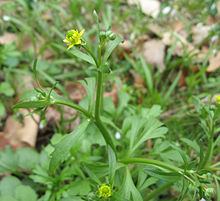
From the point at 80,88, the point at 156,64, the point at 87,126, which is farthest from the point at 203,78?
the point at 87,126

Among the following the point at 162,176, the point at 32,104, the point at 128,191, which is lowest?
the point at 128,191

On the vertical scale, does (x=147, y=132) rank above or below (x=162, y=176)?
above


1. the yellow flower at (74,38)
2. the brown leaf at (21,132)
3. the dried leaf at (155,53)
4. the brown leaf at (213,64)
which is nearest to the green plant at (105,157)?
the yellow flower at (74,38)

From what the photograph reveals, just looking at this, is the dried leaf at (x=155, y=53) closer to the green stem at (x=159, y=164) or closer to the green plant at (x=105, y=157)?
the green plant at (x=105, y=157)

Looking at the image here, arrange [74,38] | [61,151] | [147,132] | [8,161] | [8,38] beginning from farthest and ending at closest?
[8,38]
[8,161]
[147,132]
[61,151]
[74,38]

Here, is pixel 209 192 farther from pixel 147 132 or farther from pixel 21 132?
pixel 21 132

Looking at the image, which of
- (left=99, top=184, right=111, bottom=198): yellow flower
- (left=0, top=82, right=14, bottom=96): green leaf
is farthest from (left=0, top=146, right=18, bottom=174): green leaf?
(left=99, top=184, right=111, bottom=198): yellow flower

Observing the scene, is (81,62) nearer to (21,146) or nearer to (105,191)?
(21,146)

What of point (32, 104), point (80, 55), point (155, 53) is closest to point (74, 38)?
point (80, 55)
